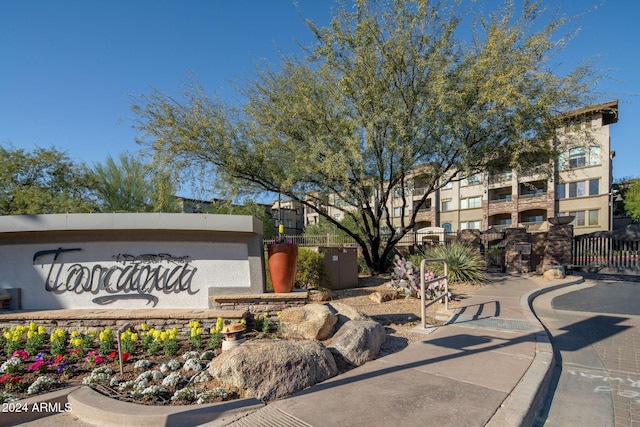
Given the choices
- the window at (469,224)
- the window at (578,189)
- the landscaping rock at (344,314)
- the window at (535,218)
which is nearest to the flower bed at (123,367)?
the landscaping rock at (344,314)

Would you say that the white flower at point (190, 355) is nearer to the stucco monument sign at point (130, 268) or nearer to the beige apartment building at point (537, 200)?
the stucco monument sign at point (130, 268)

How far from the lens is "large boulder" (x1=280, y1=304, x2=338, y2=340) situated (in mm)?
5090

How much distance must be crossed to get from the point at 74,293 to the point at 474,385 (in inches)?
258

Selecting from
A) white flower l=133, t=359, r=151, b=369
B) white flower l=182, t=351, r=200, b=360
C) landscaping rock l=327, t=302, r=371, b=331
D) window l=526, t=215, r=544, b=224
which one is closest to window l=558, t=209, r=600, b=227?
window l=526, t=215, r=544, b=224

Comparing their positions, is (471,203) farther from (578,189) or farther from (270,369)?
(270,369)

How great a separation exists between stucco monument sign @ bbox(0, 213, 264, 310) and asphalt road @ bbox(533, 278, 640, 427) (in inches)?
178

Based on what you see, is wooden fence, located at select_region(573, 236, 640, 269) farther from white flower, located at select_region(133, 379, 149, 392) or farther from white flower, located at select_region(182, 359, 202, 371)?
Answer: white flower, located at select_region(133, 379, 149, 392)

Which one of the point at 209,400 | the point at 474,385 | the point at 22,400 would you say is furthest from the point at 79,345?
the point at 474,385

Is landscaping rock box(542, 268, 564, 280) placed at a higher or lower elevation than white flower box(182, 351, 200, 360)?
lower

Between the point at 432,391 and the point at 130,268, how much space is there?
535 cm

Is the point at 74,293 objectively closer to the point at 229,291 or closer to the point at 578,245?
the point at 229,291

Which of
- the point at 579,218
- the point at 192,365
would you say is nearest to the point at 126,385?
the point at 192,365

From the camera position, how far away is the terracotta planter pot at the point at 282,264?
20.5 ft

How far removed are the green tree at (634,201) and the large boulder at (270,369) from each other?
4167 centimetres
